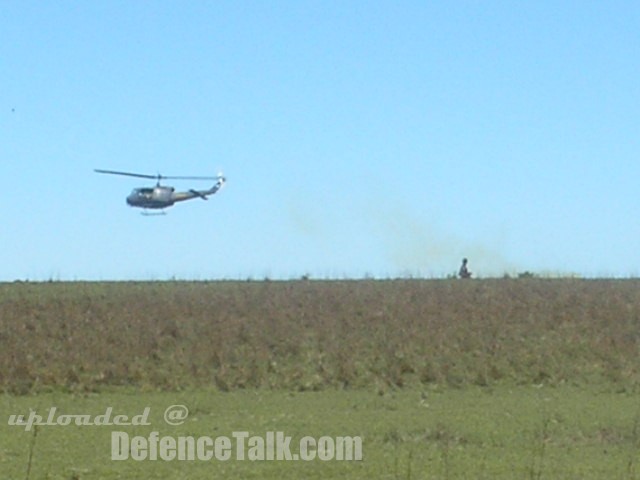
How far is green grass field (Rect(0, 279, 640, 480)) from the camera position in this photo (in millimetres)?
18641

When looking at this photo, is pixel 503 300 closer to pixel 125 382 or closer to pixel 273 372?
pixel 273 372

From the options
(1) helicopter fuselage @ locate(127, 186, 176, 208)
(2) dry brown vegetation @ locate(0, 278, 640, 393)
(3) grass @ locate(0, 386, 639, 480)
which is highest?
(1) helicopter fuselage @ locate(127, 186, 176, 208)

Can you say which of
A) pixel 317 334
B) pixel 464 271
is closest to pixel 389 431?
pixel 317 334

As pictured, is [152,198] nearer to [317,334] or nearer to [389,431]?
[317,334]

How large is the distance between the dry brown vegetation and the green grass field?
0.26 feet

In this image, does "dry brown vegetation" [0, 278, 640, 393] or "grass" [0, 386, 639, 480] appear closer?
"grass" [0, 386, 639, 480]

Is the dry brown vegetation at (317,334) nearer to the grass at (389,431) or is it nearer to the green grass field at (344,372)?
the green grass field at (344,372)

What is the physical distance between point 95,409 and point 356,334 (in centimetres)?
1230

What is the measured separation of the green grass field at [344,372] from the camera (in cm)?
1864

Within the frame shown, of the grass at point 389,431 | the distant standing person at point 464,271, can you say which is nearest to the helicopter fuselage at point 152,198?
the distant standing person at point 464,271

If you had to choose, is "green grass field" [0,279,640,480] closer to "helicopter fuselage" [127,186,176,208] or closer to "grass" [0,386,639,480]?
"grass" [0,386,639,480]

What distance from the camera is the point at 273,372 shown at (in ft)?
113

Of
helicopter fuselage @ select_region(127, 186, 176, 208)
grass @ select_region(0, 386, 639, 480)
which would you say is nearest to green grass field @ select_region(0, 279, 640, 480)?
grass @ select_region(0, 386, 639, 480)

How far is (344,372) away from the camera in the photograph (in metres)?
33.9
